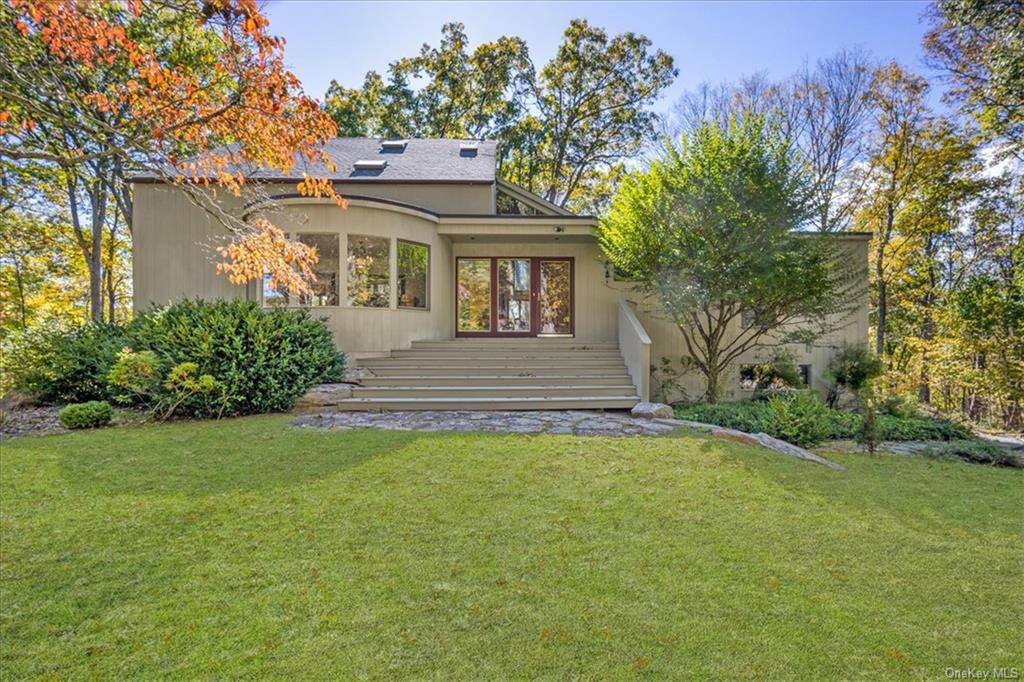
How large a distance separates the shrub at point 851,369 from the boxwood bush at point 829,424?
1.73 metres

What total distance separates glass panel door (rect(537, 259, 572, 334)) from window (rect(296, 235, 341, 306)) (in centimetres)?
503

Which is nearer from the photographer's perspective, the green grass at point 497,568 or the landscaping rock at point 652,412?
the green grass at point 497,568

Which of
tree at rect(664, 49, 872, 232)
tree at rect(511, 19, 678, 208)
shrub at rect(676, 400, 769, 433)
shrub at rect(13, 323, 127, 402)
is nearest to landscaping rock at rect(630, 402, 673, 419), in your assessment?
shrub at rect(676, 400, 769, 433)

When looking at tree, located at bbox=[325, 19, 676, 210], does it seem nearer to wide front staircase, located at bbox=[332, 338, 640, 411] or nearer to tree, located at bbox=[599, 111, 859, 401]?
tree, located at bbox=[599, 111, 859, 401]

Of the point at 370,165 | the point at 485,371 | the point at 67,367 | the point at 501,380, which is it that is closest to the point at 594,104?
the point at 370,165

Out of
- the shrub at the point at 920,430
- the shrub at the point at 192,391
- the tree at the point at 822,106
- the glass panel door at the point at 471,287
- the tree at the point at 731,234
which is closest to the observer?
the shrub at the point at 192,391

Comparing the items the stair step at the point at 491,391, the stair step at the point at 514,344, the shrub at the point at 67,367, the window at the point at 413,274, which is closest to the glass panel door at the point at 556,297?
the stair step at the point at 514,344

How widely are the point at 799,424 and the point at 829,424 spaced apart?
0.91 m

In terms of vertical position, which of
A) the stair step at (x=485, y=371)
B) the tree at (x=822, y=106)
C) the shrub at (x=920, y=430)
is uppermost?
the tree at (x=822, y=106)

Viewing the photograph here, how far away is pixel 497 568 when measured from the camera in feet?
9.09

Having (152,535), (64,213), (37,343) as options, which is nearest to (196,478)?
(152,535)

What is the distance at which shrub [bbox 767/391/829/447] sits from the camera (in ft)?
20.5

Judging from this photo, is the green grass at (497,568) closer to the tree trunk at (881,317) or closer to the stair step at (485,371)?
the stair step at (485,371)

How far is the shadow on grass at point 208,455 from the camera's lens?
404 centimetres
